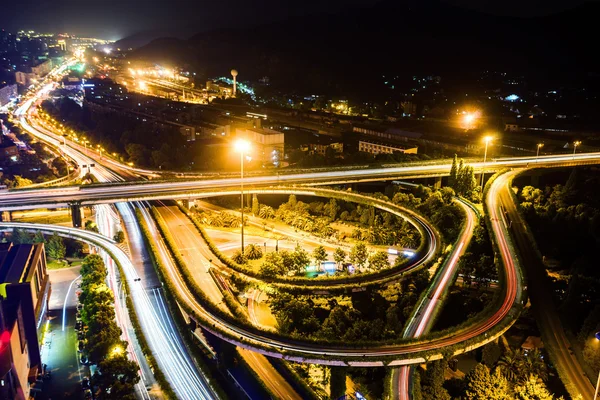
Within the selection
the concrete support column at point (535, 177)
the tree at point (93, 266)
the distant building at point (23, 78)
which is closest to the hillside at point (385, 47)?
the distant building at point (23, 78)

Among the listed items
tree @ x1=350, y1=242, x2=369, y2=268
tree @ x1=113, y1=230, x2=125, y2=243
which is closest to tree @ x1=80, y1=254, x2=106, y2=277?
tree @ x1=113, y1=230, x2=125, y2=243

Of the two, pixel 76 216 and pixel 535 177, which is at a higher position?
pixel 535 177

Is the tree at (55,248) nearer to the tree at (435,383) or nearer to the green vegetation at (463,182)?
the tree at (435,383)

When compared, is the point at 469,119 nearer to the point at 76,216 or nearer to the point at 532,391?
the point at 76,216

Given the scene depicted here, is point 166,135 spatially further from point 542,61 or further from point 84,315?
point 542,61

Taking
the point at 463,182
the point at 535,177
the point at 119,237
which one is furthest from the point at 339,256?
the point at 535,177

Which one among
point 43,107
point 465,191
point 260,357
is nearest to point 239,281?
point 260,357
